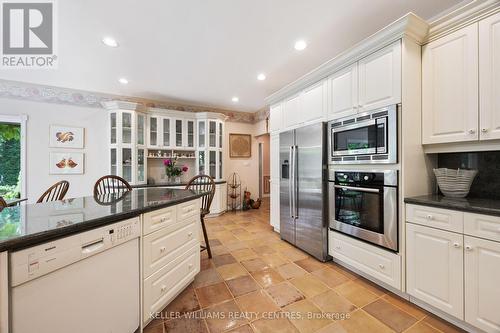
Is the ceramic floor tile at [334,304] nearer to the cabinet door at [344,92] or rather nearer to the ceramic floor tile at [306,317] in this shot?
the ceramic floor tile at [306,317]

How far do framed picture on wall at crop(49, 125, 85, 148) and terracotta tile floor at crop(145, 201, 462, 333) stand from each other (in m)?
3.39

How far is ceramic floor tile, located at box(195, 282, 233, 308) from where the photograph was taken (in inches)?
68.1

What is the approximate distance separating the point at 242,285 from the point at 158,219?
1.08m

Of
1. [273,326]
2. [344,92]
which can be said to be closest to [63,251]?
[273,326]

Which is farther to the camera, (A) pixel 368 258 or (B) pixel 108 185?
(B) pixel 108 185

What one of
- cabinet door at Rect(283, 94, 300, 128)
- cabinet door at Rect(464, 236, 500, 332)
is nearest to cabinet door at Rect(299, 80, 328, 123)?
cabinet door at Rect(283, 94, 300, 128)

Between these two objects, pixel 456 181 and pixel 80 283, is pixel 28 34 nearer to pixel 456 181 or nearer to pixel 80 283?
pixel 80 283

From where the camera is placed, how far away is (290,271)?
2.21 metres

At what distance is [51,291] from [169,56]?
268 centimetres

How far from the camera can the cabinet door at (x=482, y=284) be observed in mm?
1243

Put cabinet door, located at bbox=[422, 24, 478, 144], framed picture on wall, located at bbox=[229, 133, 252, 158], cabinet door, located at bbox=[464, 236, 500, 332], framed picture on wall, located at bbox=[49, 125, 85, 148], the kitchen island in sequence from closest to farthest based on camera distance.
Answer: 1. the kitchen island
2. cabinet door, located at bbox=[464, 236, 500, 332]
3. cabinet door, located at bbox=[422, 24, 478, 144]
4. framed picture on wall, located at bbox=[49, 125, 85, 148]
5. framed picture on wall, located at bbox=[229, 133, 252, 158]

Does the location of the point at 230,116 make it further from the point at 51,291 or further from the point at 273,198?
the point at 51,291

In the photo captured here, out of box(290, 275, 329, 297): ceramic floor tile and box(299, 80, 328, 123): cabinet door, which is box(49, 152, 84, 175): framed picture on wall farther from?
box(290, 275, 329, 297): ceramic floor tile

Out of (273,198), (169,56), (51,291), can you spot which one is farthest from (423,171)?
(169,56)
